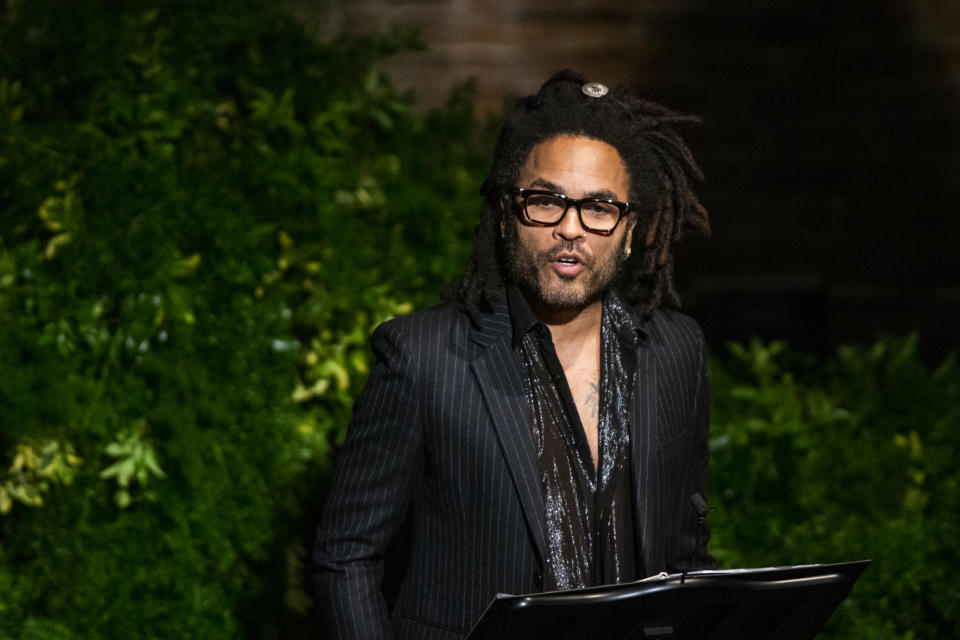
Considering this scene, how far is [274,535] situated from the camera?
333 cm

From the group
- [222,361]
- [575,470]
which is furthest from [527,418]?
[222,361]

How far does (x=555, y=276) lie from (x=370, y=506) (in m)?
0.59

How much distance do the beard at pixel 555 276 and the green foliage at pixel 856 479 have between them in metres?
1.43

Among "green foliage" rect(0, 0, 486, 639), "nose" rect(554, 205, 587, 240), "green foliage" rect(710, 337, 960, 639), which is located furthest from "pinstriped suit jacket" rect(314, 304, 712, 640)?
"green foliage" rect(710, 337, 960, 639)

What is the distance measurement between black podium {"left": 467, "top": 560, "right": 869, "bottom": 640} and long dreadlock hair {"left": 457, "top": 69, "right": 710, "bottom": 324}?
2.34 ft

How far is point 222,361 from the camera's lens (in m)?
3.34

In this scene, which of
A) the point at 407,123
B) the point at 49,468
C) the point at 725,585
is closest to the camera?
the point at 725,585

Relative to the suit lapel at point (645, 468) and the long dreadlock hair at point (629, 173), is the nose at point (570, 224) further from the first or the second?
the suit lapel at point (645, 468)

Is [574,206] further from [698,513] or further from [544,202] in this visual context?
[698,513]

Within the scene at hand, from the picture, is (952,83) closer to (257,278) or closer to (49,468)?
(257,278)

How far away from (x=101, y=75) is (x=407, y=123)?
1.09 m

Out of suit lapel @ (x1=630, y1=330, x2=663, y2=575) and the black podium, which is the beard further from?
the black podium

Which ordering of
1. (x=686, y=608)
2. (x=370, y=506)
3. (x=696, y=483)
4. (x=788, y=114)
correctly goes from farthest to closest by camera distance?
(x=788, y=114) < (x=696, y=483) < (x=370, y=506) < (x=686, y=608)

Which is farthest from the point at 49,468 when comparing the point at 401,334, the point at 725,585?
the point at 725,585
